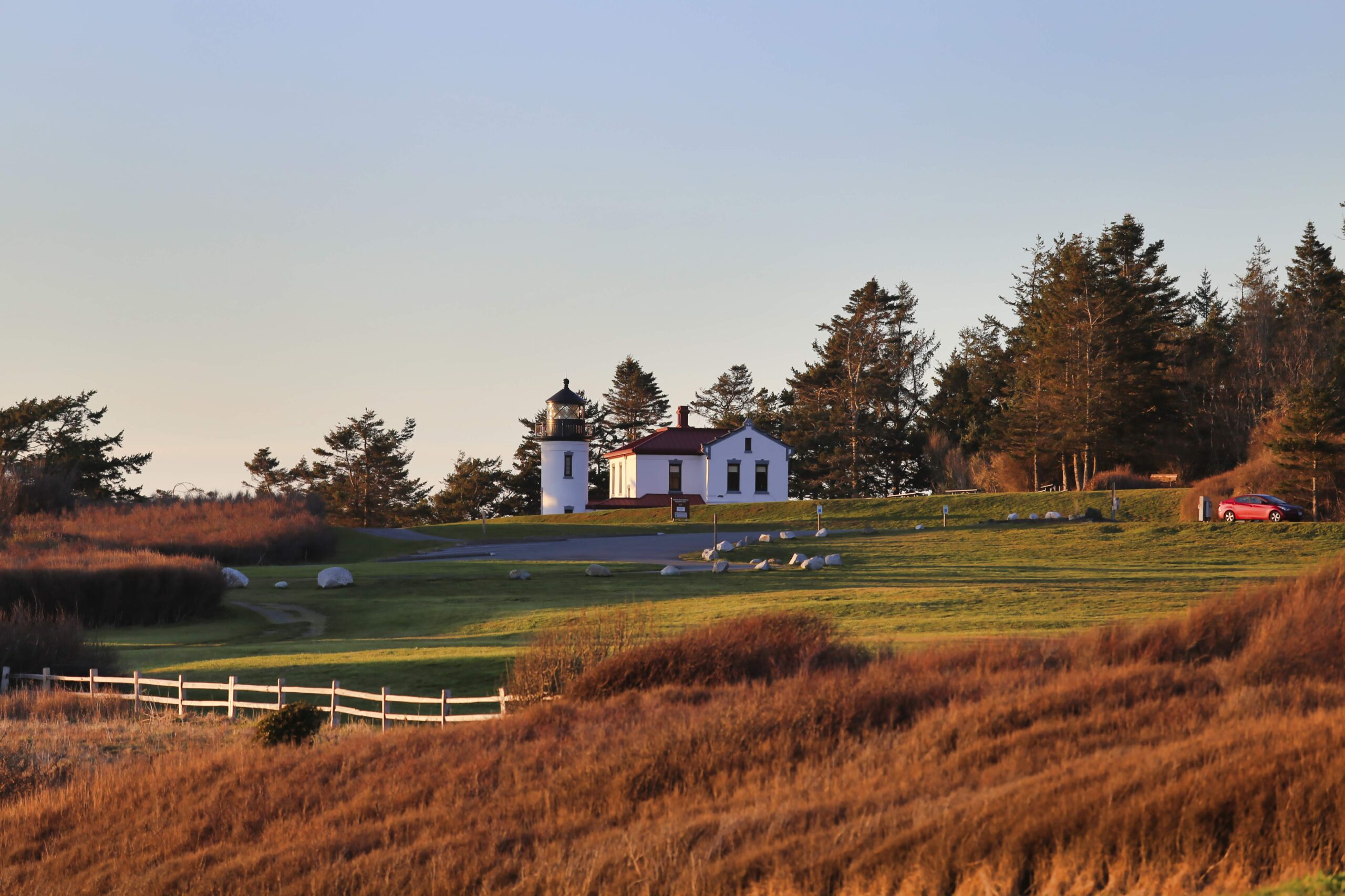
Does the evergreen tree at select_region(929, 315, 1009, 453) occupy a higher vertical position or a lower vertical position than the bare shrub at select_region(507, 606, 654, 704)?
higher

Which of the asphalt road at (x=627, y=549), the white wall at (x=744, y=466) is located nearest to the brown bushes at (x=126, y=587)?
the asphalt road at (x=627, y=549)

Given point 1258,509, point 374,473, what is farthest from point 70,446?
point 1258,509

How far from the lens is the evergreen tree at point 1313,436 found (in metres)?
47.8

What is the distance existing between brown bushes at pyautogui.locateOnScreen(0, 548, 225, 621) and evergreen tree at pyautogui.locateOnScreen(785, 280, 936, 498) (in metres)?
50.6

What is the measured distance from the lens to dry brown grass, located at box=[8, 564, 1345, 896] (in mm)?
9836

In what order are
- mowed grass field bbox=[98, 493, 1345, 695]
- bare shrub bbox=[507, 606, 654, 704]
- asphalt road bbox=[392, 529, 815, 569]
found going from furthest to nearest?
1. asphalt road bbox=[392, 529, 815, 569]
2. mowed grass field bbox=[98, 493, 1345, 695]
3. bare shrub bbox=[507, 606, 654, 704]

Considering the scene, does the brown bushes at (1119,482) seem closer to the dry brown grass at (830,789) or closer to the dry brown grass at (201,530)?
the dry brown grass at (201,530)

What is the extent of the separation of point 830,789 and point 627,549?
3503 centimetres

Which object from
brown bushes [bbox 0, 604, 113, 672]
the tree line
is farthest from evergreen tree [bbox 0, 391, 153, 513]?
brown bushes [bbox 0, 604, 113, 672]

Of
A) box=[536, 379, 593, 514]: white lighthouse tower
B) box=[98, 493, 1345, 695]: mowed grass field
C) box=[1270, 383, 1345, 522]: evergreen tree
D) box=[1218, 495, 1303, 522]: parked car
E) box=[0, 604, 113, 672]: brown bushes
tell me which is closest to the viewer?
box=[98, 493, 1345, 695]: mowed grass field

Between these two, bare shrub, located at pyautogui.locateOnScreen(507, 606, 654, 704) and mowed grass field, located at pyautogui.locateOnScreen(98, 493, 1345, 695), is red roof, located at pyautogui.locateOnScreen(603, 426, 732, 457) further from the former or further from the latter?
bare shrub, located at pyautogui.locateOnScreen(507, 606, 654, 704)

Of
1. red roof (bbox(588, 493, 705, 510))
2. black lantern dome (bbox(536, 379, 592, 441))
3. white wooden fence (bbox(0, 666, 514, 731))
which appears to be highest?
black lantern dome (bbox(536, 379, 592, 441))

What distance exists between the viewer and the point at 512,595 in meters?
35.0

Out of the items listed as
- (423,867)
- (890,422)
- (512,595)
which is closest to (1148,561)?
(512,595)
